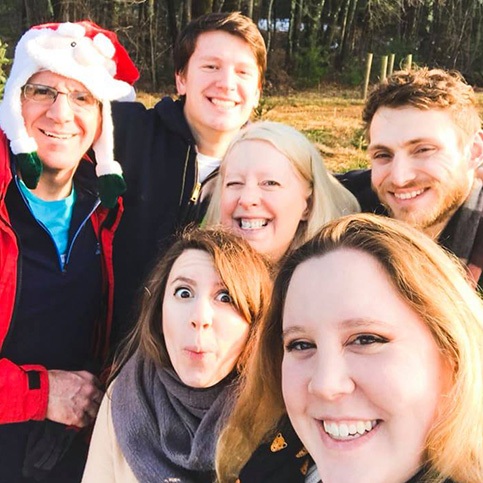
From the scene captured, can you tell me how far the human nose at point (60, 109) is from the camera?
2.82 meters

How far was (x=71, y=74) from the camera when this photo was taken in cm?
286

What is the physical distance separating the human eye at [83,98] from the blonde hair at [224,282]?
35.0 inches

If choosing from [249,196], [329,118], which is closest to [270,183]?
[249,196]

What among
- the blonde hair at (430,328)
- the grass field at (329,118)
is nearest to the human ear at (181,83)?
the blonde hair at (430,328)

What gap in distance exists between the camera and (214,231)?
2523 millimetres

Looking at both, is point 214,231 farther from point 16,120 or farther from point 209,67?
point 209,67

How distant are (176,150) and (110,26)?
69.1 feet

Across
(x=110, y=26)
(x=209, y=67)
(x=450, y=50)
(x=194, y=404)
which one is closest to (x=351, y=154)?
(x=209, y=67)

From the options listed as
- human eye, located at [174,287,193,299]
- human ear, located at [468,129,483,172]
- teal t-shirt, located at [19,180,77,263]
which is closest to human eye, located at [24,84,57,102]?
teal t-shirt, located at [19,180,77,263]

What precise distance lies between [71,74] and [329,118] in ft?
46.1

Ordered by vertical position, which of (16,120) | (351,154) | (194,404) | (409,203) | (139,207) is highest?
(16,120)

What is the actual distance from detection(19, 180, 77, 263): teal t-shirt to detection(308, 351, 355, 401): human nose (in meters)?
1.69

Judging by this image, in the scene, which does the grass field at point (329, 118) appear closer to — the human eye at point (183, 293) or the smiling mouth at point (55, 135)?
the smiling mouth at point (55, 135)

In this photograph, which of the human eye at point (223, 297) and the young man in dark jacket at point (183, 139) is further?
the young man in dark jacket at point (183, 139)
